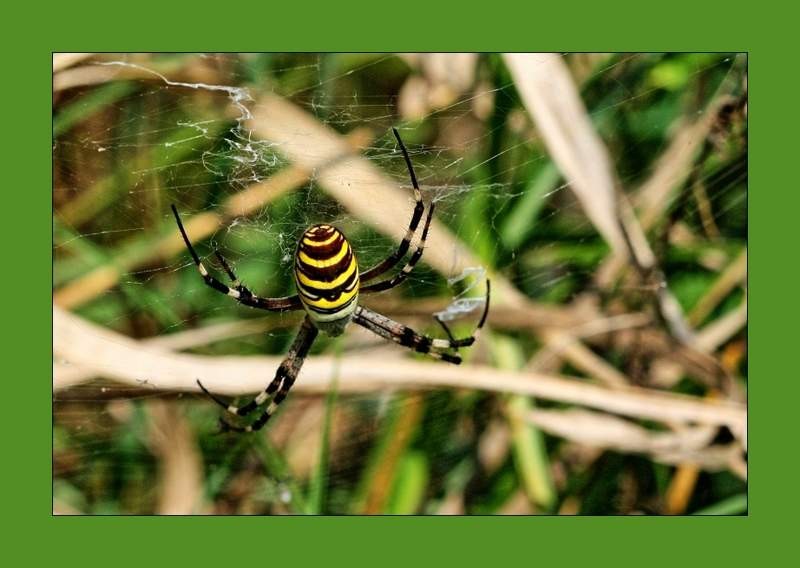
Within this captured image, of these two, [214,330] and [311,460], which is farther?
[311,460]

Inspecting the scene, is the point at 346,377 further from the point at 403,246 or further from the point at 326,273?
the point at 326,273

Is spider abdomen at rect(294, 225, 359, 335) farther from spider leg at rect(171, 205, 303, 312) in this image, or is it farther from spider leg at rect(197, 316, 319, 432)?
spider leg at rect(197, 316, 319, 432)

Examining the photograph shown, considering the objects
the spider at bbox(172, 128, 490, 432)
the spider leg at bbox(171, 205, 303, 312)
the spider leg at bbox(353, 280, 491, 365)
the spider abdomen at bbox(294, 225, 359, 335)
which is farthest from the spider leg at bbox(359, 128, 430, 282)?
the spider leg at bbox(353, 280, 491, 365)

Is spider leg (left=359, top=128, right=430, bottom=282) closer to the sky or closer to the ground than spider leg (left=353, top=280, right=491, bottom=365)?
closer to the sky

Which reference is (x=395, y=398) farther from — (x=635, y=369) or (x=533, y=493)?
(x=635, y=369)

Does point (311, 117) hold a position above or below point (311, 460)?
above

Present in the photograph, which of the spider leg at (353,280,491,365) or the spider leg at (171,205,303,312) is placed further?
the spider leg at (353,280,491,365)

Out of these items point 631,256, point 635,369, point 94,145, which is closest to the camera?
point 94,145

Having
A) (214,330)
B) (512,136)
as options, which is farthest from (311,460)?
(512,136)
